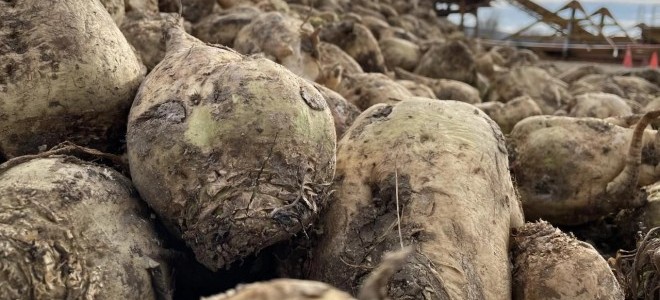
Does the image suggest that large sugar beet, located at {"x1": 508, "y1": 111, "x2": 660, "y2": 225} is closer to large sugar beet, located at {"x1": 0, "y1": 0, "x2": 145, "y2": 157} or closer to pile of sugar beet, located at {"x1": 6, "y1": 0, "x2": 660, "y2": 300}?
pile of sugar beet, located at {"x1": 6, "y1": 0, "x2": 660, "y2": 300}

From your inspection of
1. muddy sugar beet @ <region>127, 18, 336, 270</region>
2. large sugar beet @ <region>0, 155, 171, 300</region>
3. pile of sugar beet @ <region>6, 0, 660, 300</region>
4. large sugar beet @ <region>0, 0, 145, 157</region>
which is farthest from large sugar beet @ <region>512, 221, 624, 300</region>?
large sugar beet @ <region>0, 0, 145, 157</region>

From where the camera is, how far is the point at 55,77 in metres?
2.38

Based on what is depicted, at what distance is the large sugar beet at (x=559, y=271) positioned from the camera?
232 cm

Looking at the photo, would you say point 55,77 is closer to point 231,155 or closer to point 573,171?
point 231,155

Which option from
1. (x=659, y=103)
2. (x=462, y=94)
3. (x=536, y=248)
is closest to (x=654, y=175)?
(x=659, y=103)

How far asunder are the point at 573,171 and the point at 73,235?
9.78ft

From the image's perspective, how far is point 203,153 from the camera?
2.11 metres

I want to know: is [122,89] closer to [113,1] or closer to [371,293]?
[113,1]

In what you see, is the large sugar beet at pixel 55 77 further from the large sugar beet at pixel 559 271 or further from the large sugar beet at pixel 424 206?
the large sugar beet at pixel 559 271

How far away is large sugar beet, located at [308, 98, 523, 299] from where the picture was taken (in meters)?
2.21

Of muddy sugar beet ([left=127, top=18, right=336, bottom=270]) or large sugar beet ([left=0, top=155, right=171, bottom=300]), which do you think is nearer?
large sugar beet ([left=0, top=155, right=171, bottom=300])

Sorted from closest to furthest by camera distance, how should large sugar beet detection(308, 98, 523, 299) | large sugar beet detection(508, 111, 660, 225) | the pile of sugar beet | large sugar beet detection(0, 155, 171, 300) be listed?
large sugar beet detection(0, 155, 171, 300) < the pile of sugar beet < large sugar beet detection(308, 98, 523, 299) < large sugar beet detection(508, 111, 660, 225)

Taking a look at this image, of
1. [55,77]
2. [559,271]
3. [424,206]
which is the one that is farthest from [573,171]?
[55,77]

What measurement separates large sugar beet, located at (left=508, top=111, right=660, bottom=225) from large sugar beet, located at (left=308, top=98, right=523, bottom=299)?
4.02 feet
